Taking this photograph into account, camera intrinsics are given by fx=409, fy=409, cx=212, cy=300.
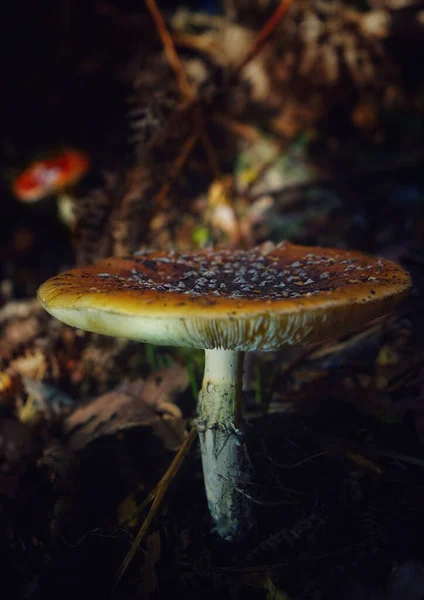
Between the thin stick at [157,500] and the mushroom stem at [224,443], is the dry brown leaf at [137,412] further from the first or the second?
the mushroom stem at [224,443]

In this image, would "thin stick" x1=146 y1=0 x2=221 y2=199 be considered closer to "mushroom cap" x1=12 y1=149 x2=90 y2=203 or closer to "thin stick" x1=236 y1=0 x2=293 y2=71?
"thin stick" x1=236 y1=0 x2=293 y2=71

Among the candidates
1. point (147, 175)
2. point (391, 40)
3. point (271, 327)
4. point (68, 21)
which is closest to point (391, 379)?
point (271, 327)

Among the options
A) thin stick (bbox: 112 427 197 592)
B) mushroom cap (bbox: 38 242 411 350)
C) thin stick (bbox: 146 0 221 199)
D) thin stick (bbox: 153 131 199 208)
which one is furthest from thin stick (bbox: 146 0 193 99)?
thin stick (bbox: 112 427 197 592)

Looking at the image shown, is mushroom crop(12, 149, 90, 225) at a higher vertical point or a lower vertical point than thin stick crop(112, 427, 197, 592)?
higher

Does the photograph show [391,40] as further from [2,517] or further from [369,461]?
[2,517]

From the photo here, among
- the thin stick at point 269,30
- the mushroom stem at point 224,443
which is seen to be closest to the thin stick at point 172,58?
the thin stick at point 269,30

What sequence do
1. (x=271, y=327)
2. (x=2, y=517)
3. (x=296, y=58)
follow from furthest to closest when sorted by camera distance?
1. (x=296, y=58)
2. (x=2, y=517)
3. (x=271, y=327)

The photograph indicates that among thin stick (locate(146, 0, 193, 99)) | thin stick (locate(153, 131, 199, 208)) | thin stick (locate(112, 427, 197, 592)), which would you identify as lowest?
thin stick (locate(112, 427, 197, 592))

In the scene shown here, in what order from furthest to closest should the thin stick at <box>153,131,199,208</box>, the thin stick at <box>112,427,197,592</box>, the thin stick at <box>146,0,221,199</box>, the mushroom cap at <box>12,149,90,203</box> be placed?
the mushroom cap at <box>12,149,90,203</box>, the thin stick at <box>146,0,221,199</box>, the thin stick at <box>153,131,199,208</box>, the thin stick at <box>112,427,197,592</box>
